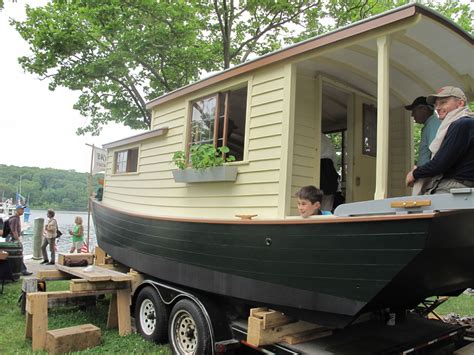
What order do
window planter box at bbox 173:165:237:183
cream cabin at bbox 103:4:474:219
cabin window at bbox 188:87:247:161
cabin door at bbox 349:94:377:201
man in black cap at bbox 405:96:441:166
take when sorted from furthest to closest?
cabin door at bbox 349:94:377:201 → cabin window at bbox 188:87:247:161 → window planter box at bbox 173:165:237:183 → man in black cap at bbox 405:96:441:166 → cream cabin at bbox 103:4:474:219

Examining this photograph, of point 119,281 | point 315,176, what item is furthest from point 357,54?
point 119,281

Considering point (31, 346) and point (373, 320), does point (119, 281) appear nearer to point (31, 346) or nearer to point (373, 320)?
point (31, 346)

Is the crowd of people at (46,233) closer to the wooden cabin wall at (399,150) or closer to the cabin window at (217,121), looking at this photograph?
the cabin window at (217,121)

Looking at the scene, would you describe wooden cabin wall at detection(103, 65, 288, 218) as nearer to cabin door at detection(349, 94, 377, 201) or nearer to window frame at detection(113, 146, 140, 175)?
window frame at detection(113, 146, 140, 175)

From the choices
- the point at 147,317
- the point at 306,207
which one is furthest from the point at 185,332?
the point at 306,207

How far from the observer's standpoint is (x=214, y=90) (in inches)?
200

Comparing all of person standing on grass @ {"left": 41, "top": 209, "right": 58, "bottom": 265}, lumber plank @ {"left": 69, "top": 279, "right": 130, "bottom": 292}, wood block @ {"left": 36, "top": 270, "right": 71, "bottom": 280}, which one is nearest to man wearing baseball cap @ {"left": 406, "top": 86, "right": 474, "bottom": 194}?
lumber plank @ {"left": 69, "top": 279, "right": 130, "bottom": 292}

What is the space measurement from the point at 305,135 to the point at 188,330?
2682 millimetres

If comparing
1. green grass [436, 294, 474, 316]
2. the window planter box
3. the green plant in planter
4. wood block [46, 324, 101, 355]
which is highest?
the green plant in planter

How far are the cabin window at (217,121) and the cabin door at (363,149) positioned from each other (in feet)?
5.18

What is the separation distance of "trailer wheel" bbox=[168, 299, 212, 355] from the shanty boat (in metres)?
0.28

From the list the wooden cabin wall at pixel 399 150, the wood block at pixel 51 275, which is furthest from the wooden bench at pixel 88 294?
the wooden cabin wall at pixel 399 150

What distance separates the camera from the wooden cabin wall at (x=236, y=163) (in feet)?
13.8

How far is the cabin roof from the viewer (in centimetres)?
328
